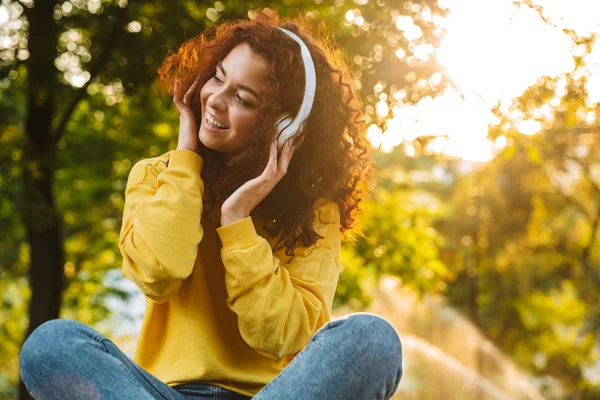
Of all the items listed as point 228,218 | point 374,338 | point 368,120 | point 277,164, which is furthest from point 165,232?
point 368,120

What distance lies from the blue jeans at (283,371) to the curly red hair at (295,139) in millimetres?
511

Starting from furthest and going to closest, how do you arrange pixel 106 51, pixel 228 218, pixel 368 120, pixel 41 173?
pixel 106 51
pixel 41 173
pixel 368 120
pixel 228 218

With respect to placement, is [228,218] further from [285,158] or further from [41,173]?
[41,173]

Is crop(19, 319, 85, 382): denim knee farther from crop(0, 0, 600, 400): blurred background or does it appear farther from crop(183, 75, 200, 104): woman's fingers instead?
crop(0, 0, 600, 400): blurred background

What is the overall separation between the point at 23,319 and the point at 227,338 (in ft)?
41.2

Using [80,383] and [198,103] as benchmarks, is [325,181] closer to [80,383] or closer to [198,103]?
[198,103]

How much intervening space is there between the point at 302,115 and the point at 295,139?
0.08 metres

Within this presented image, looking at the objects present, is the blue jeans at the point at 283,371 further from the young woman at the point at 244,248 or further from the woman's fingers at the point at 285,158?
the woman's fingers at the point at 285,158

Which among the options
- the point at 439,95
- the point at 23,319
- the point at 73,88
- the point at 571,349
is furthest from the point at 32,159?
the point at 571,349

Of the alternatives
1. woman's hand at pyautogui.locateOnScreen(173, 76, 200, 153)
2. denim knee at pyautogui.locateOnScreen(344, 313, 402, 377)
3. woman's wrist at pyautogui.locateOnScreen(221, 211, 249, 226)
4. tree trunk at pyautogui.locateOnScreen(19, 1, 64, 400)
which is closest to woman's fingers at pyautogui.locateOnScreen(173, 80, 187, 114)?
woman's hand at pyautogui.locateOnScreen(173, 76, 200, 153)

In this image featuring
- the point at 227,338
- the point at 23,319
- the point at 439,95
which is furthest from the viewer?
the point at 23,319

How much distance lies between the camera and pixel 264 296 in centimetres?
193

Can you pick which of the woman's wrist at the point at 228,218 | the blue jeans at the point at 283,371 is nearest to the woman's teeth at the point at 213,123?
the woman's wrist at the point at 228,218

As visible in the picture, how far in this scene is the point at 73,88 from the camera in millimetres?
5691
